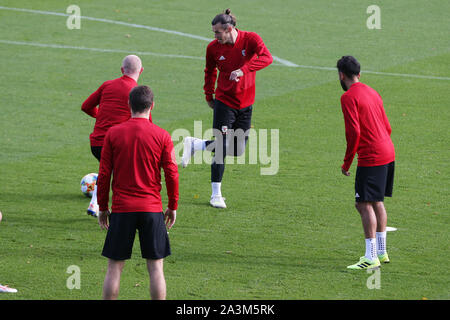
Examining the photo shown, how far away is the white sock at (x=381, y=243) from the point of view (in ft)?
28.7

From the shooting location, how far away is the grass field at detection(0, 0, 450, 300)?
8445 millimetres

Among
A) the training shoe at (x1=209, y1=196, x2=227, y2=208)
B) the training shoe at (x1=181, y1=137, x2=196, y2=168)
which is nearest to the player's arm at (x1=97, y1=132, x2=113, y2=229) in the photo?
the training shoe at (x1=209, y1=196, x2=227, y2=208)

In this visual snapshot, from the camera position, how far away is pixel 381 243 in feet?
28.8

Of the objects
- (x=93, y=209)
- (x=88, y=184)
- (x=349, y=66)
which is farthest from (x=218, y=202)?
(x=349, y=66)

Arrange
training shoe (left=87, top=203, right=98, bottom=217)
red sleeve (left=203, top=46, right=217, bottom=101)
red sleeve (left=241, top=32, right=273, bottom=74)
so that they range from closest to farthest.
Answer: training shoe (left=87, top=203, right=98, bottom=217), red sleeve (left=241, top=32, right=273, bottom=74), red sleeve (left=203, top=46, right=217, bottom=101)

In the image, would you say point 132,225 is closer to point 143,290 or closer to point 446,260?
point 143,290

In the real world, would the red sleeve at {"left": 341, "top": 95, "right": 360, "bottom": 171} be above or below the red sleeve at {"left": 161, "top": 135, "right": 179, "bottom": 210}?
above

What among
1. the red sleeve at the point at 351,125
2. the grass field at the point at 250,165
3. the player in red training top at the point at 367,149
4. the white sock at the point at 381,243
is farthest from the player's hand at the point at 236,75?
the white sock at the point at 381,243

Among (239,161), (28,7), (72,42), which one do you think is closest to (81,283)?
(239,161)

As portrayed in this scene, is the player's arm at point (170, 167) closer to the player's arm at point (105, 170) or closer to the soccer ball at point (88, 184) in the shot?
the player's arm at point (105, 170)

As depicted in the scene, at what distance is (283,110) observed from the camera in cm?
1609

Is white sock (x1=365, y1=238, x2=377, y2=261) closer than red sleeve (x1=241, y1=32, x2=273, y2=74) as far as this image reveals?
Yes

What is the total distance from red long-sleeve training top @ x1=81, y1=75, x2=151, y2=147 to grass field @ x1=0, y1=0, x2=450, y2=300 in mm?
1297

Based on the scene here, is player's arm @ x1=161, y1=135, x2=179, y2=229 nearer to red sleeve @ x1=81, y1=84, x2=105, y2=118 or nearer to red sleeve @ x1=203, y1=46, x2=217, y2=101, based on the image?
red sleeve @ x1=81, y1=84, x2=105, y2=118
